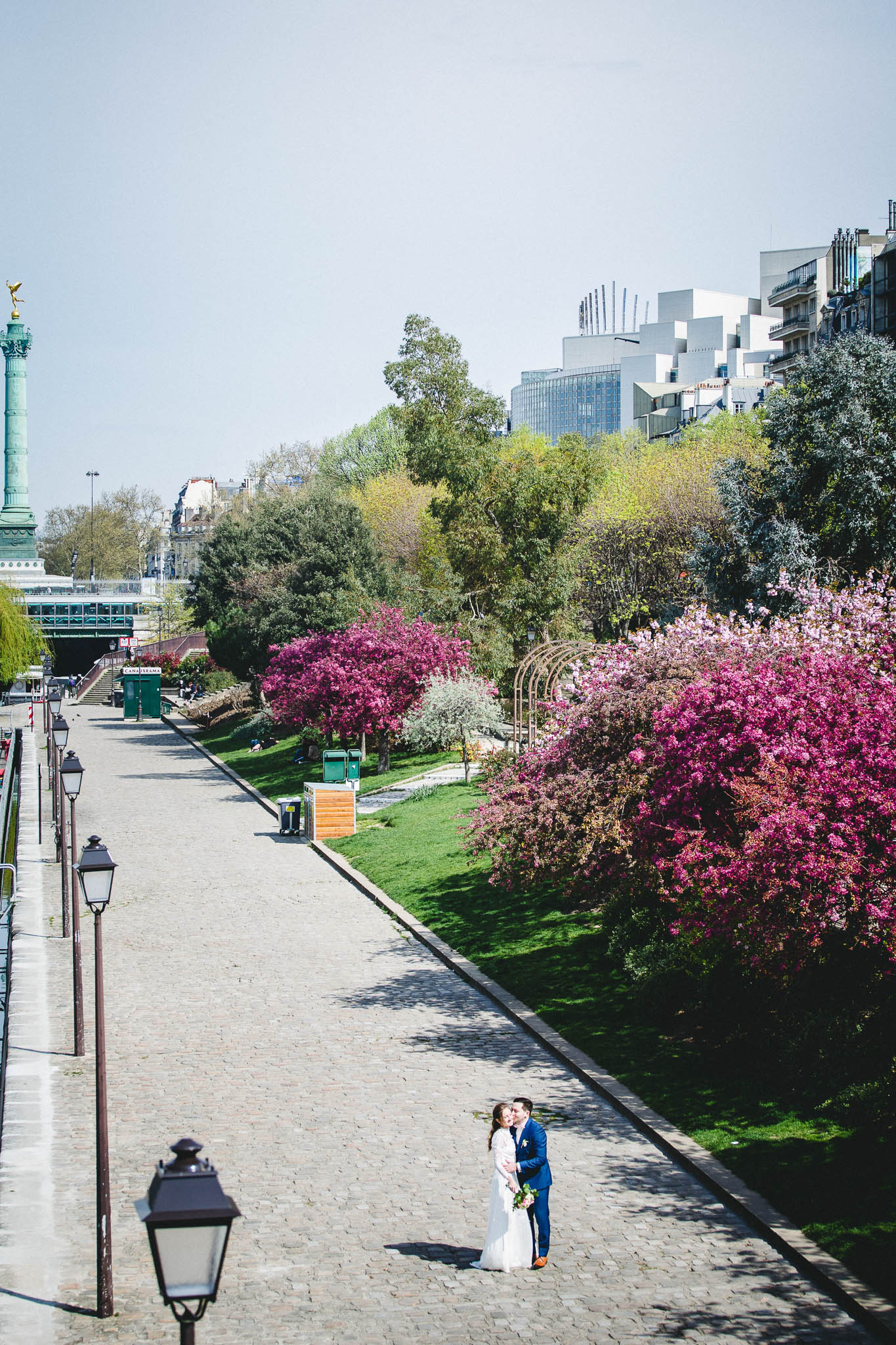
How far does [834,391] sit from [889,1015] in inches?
809

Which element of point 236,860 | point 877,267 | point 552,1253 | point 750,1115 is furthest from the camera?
point 877,267

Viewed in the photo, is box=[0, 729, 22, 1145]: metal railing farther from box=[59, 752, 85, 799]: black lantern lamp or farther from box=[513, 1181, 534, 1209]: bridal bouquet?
box=[513, 1181, 534, 1209]: bridal bouquet

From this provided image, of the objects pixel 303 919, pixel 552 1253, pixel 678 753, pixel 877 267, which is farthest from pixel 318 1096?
pixel 877 267

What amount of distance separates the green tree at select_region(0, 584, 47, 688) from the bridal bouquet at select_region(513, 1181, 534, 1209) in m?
49.5

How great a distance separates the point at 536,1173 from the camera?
8.66 metres

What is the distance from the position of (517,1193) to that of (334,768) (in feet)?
73.8

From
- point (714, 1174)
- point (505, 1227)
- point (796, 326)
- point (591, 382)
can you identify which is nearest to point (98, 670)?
point (796, 326)

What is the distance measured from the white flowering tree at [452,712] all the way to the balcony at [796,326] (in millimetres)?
48135

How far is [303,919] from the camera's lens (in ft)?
65.9

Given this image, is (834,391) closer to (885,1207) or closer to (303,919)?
(303,919)

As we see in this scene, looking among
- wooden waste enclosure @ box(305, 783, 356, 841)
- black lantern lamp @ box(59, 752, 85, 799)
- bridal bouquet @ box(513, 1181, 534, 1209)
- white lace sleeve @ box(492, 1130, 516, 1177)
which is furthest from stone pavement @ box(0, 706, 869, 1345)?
wooden waste enclosure @ box(305, 783, 356, 841)

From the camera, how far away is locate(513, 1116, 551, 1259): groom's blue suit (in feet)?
28.4

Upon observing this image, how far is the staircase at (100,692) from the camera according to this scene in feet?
253

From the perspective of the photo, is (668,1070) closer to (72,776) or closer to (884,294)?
(72,776)
